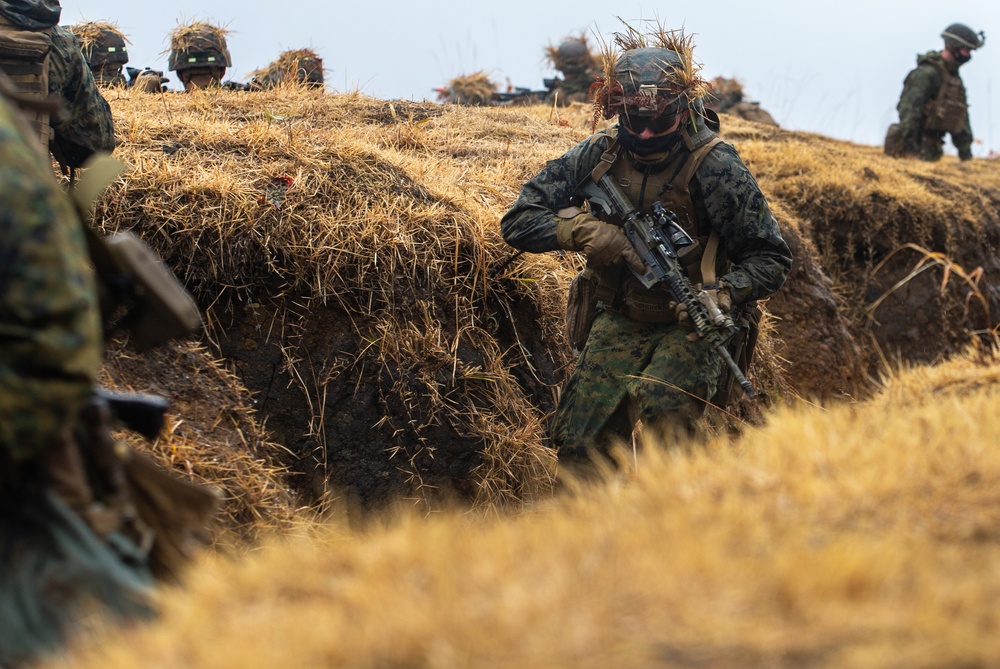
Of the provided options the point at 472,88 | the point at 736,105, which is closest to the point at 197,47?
the point at 472,88

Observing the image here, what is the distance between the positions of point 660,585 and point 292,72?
1001 centimetres

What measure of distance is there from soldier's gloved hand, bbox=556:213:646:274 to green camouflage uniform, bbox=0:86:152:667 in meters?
3.33

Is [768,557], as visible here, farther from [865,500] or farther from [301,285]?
[301,285]

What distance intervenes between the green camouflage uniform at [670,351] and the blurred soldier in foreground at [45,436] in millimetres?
3145

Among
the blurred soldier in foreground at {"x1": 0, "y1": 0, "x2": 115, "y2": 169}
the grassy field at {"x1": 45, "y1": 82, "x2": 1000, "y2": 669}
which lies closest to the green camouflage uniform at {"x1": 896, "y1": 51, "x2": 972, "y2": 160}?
the grassy field at {"x1": 45, "y1": 82, "x2": 1000, "y2": 669}

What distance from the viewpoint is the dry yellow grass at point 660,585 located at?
6.89 ft

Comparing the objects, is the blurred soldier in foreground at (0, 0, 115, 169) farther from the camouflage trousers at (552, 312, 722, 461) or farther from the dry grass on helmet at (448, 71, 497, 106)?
the dry grass on helmet at (448, 71, 497, 106)

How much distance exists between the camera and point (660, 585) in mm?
2297

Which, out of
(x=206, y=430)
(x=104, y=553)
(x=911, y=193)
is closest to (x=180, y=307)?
(x=104, y=553)

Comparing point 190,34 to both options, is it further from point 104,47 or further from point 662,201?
point 662,201

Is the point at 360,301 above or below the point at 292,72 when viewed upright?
below

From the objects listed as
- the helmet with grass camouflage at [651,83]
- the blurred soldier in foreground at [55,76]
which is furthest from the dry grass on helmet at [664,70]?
the blurred soldier in foreground at [55,76]

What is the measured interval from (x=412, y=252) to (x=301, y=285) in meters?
0.70

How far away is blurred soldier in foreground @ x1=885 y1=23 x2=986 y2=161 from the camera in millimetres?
16203
